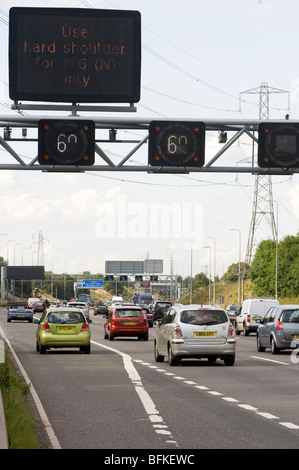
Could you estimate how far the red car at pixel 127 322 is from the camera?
44406 mm

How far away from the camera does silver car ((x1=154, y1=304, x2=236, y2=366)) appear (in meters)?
27.1

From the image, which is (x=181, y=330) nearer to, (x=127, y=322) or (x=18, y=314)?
(x=127, y=322)

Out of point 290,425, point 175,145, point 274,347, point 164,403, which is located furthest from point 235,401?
point 274,347

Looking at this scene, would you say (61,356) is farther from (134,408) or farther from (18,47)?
(134,408)

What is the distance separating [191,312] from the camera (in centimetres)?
2772

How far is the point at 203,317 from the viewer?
90.5ft

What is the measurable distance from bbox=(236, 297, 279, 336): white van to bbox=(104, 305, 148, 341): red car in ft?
28.5

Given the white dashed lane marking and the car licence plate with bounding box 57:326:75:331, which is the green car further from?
the white dashed lane marking

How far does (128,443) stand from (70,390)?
26.2 feet

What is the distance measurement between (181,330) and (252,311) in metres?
26.1

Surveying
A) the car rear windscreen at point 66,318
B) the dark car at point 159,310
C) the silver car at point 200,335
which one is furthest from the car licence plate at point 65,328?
the dark car at point 159,310

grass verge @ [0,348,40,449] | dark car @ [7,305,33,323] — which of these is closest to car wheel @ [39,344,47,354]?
grass verge @ [0,348,40,449]
